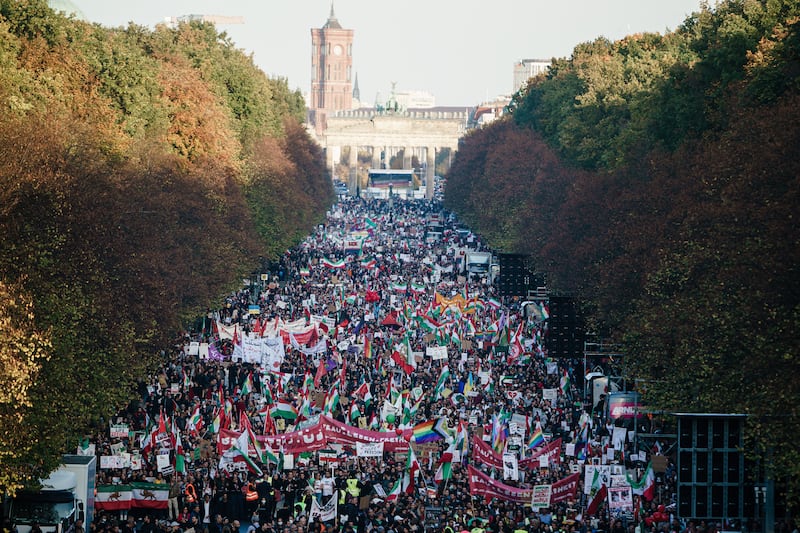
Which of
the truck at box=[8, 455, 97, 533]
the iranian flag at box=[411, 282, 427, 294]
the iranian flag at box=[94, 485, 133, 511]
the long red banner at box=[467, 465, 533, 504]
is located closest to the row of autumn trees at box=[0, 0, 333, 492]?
the truck at box=[8, 455, 97, 533]

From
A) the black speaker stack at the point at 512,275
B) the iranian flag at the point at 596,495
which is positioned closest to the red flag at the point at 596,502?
the iranian flag at the point at 596,495

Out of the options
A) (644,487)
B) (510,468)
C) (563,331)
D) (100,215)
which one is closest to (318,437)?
(510,468)

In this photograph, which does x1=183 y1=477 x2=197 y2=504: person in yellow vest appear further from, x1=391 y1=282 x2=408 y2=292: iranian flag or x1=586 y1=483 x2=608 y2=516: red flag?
x1=391 y1=282 x2=408 y2=292: iranian flag

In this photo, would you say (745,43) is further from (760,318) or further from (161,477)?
(161,477)

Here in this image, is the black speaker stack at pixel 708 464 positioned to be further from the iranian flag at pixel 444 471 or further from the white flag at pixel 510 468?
the iranian flag at pixel 444 471

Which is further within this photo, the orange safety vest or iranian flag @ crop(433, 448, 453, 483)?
iranian flag @ crop(433, 448, 453, 483)

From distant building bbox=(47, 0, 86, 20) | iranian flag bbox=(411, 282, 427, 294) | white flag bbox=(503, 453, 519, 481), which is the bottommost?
white flag bbox=(503, 453, 519, 481)

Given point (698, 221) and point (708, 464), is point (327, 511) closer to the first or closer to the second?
point (708, 464)

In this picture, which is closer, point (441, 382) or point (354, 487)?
point (354, 487)
